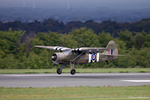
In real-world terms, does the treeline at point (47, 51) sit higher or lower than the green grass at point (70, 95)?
higher

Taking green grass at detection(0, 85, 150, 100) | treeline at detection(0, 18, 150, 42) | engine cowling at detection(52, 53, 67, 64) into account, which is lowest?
green grass at detection(0, 85, 150, 100)

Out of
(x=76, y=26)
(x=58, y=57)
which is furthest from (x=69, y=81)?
(x=76, y=26)

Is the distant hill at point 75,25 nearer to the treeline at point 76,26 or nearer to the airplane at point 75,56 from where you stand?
the treeline at point 76,26

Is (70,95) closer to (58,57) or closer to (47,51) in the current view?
(58,57)

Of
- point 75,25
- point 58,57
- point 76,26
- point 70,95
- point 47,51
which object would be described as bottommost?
point 70,95

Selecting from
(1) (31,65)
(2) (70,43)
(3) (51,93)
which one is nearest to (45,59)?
(1) (31,65)

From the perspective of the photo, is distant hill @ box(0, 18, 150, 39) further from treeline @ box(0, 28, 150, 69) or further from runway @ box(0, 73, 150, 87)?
runway @ box(0, 73, 150, 87)

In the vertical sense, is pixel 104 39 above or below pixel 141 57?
above

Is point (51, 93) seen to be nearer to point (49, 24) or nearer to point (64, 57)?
point (64, 57)

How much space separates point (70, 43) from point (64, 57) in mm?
31914

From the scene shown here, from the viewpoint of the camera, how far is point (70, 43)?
5622 centimetres

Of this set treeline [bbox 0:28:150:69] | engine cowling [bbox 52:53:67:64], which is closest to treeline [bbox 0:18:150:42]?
treeline [bbox 0:28:150:69]

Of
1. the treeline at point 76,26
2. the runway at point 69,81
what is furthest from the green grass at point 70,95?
the treeline at point 76,26

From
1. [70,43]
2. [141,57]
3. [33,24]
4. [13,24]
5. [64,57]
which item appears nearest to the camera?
[64,57]
